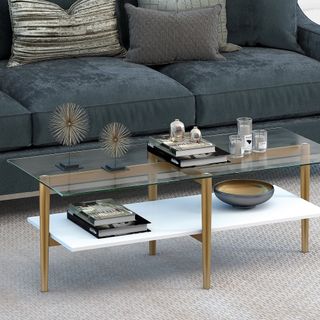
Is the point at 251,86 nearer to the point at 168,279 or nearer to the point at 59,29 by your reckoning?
the point at 59,29

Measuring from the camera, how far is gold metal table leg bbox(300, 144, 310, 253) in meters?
4.27

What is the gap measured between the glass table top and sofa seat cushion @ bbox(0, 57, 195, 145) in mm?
555

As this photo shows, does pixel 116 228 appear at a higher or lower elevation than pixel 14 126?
lower

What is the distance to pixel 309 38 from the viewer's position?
5672mm

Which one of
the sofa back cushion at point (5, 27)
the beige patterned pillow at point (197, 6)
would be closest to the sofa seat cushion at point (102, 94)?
the sofa back cushion at point (5, 27)

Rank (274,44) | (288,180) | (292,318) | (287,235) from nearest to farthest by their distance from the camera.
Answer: (292,318), (287,235), (288,180), (274,44)

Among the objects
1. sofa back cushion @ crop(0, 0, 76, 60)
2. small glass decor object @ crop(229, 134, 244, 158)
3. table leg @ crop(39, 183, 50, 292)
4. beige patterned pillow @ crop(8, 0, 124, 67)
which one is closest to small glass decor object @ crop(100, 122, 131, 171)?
table leg @ crop(39, 183, 50, 292)

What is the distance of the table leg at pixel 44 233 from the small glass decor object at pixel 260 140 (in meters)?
0.82

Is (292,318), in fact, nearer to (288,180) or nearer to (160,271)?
(160,271)

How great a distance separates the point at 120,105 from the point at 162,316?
132 cm

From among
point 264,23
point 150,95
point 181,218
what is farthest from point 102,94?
point 264,23

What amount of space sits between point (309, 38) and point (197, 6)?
608 mm

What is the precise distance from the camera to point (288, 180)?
526cm

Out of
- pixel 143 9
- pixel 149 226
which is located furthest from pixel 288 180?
pixel 149 226
